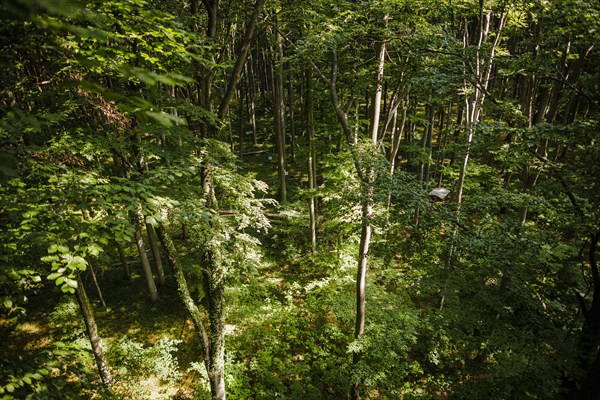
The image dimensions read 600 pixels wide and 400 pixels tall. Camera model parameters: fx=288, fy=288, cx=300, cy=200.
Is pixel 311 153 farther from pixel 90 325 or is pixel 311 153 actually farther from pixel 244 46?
pixel 90 325

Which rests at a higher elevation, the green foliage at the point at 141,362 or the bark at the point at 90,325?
the bark at the point at 90,325

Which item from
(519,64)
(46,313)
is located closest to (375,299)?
(519,64)

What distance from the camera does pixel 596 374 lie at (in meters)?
3.44

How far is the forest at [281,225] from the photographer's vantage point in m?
3.10

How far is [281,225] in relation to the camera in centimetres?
1480

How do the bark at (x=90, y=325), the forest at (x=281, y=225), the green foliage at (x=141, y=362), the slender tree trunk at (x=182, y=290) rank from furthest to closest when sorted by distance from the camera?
the green foliage at (x=141, y=362) → the bark at (x=90, y=325) → the slender tree trunk at (x=182, y=290) → the forest at (x=281, y=225)

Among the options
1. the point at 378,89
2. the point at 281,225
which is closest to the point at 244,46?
the point at 378,89

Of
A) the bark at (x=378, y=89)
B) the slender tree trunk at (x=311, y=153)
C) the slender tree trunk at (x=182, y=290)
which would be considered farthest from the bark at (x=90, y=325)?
the bark at (x=378, y=89)

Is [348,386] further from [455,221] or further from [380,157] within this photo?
[380,157]

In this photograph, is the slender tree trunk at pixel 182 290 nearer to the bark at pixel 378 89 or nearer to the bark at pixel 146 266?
the bark at pixel 146 266

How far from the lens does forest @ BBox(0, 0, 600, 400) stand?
3.10 metres

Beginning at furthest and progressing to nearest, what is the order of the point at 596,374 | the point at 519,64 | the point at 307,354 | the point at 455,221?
the point at 307,354, the point at 455,221, the point at 519,64, the point at 596,374

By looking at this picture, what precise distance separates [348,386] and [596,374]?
6656 millimetres

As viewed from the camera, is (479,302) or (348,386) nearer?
(479,302)
